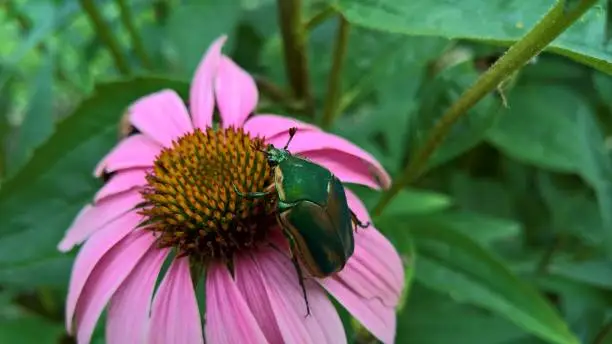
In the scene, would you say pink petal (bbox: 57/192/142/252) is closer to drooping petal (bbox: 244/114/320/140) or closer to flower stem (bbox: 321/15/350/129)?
drooping petal (bbox: 244/114/320/140)

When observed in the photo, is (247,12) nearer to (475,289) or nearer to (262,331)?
(475,289)

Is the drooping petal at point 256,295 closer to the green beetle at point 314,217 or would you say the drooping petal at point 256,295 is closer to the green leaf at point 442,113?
the green beetle at point 314,217

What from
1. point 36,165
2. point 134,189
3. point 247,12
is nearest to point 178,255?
point 134,189

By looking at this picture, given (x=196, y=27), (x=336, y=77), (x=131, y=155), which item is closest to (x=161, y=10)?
(x=196, y=27)

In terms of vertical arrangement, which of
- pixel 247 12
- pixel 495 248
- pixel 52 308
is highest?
pixel 247 12

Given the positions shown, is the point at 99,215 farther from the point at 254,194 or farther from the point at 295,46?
the point at 295,46
